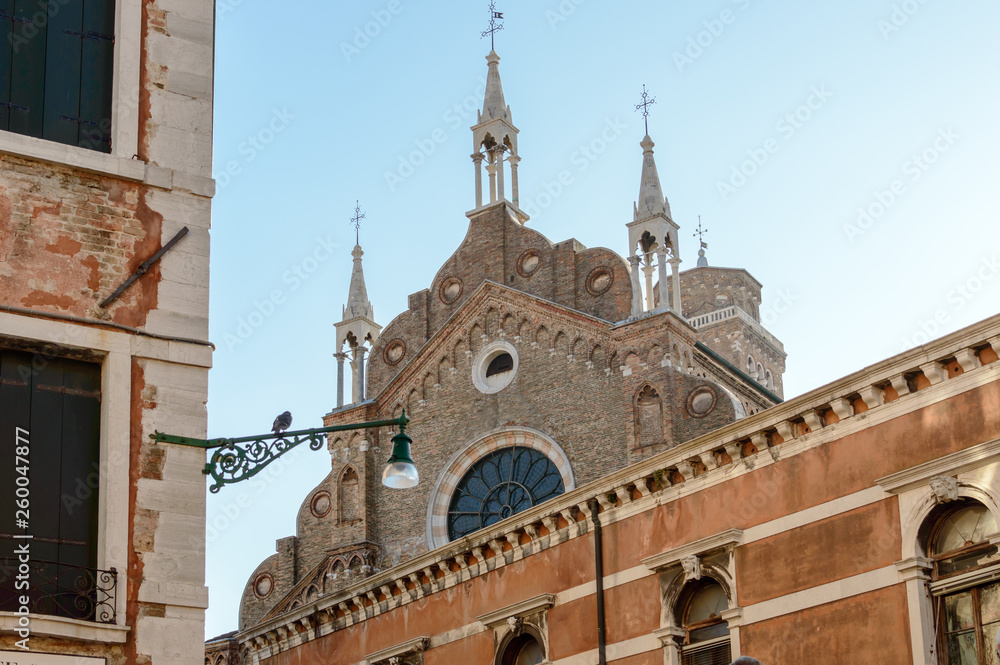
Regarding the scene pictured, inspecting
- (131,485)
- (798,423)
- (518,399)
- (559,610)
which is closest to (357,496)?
(518,399)

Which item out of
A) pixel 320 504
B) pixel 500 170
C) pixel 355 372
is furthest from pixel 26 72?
pixel 355 372

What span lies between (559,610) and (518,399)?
9.11 meters

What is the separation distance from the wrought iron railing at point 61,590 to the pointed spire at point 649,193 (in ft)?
62.6

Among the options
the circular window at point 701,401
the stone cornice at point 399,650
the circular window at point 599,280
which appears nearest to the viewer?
the stone cornice at point 399,650

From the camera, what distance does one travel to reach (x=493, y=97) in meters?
32.2

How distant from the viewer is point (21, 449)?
35.6 ft

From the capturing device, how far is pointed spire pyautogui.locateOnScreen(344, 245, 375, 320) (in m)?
33.2

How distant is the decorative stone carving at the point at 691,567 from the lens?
1761 centimetres

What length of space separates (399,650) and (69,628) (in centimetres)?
1227

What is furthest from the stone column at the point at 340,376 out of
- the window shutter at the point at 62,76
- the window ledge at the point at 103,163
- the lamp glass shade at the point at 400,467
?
the lamp glass shade at the point at 400,467

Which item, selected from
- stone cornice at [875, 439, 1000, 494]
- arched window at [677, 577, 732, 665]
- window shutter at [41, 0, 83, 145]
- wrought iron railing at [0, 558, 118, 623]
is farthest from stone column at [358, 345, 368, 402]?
wrought iron railing at [0, 558, 118, 623]

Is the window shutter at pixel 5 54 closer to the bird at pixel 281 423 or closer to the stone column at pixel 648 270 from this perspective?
the bird at pixel 281 423

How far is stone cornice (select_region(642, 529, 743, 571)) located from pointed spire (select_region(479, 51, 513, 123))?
15.7m

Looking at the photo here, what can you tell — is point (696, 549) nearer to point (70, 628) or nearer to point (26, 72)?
point (70, 628)
